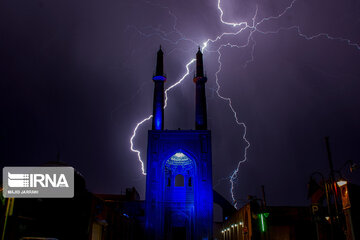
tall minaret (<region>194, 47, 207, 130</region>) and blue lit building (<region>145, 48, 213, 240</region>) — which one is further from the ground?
tall minaret (<region>194, 47, 207, 130</region>)

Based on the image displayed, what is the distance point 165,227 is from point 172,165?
585cm

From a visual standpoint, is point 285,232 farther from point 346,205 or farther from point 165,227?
point 165,227

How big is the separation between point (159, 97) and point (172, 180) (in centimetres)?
809

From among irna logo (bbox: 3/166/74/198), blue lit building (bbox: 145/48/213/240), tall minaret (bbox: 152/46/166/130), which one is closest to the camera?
irna logo (bbox: 3/166/74/198)

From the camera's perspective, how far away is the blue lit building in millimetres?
26475

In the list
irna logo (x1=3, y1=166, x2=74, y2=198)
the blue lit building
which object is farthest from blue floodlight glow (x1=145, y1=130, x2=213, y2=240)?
irna logo (x1=3, y1=166, x2=74, y2=198)

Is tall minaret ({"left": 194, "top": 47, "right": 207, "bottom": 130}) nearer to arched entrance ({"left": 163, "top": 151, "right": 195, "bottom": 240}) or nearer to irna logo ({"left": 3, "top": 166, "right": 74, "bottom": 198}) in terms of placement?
arched entrance ({"left": 163, "top": 151, "right": 195, "bottom": 240})

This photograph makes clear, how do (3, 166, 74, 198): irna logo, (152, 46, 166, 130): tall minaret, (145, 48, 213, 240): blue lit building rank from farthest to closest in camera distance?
(152, 46, 166, 130): tall minaret
(145, 48, 213, 240): blue lit building
(3, 166, 74, 198): irna logo

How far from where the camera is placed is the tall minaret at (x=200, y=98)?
29923 mm

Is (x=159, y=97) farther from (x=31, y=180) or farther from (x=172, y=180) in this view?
(x=31, y=180)

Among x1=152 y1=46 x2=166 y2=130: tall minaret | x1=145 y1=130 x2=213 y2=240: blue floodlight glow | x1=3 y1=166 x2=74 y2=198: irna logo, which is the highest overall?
x1=152 y1=46 x2=166 y2=130: tall minaret

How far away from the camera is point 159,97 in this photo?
3041 cm

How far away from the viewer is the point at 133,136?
1288 inches

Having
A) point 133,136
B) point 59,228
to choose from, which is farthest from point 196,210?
point 59,228
